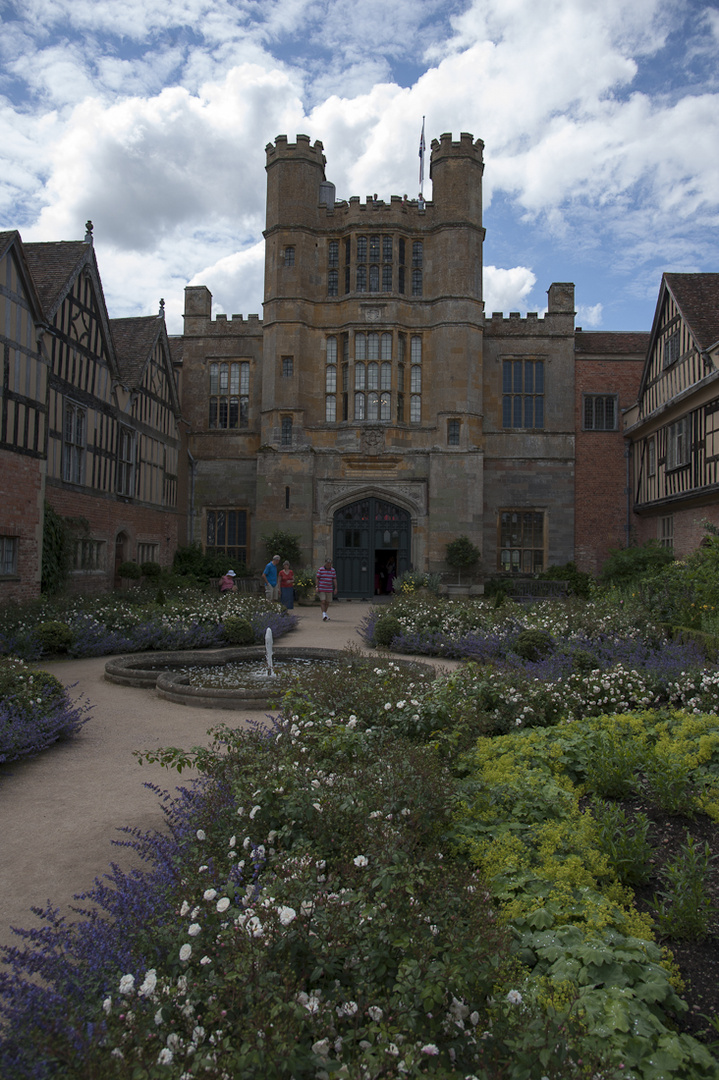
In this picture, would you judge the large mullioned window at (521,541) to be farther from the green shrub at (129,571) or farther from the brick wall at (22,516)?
the brick wall at (22,516)

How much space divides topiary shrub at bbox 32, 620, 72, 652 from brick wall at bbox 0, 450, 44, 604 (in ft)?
8.60

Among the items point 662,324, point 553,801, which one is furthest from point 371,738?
point 662,324

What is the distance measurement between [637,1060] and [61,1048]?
5.81 ft

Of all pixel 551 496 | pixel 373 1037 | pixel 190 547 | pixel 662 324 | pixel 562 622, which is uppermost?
pixel 662 324

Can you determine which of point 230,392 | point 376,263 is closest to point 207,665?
point 230,392

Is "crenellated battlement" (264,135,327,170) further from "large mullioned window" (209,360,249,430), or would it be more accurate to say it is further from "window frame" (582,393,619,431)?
"window frame" (582,393,619,431)

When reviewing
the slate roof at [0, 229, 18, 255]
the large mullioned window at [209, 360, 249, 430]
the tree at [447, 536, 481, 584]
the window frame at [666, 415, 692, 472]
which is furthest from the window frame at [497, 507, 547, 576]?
the slate roof at [0, 229, 18, 255]

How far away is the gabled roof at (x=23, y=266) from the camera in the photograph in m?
12.7

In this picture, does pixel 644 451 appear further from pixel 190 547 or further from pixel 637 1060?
pixel 637 1060

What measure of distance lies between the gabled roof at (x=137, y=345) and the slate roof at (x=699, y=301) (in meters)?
14.7

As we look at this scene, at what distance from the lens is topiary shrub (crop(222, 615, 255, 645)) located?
472 inches

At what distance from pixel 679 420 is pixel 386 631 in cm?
1139

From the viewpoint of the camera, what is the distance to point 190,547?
74.5ft

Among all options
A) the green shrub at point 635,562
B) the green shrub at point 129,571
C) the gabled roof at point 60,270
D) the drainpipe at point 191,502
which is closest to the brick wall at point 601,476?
the green shrub at point 635,562
